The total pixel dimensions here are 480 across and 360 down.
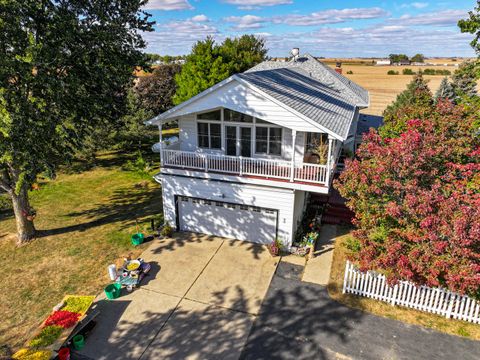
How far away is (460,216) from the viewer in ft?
31.0

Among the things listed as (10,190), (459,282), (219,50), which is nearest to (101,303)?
(10,190)

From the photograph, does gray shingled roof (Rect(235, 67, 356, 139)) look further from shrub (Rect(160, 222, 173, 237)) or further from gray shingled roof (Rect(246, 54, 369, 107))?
shrub (Rect(160, 222, 173, 237))

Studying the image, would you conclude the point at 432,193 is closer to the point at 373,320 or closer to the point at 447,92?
the point at 373,320

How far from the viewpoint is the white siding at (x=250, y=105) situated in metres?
13.6

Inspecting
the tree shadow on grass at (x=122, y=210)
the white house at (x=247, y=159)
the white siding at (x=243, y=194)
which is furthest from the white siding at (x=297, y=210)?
the tree shadow on grass at (x=122, y=210)

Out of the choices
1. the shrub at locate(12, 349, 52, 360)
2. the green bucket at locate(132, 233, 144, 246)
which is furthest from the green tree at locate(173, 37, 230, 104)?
the shrub at locate(12, 349, 52, 360)

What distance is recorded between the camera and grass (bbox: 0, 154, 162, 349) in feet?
39.2

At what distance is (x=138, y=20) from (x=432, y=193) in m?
14.8

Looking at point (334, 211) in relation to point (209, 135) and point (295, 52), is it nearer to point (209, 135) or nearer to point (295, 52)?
point (209, 135)

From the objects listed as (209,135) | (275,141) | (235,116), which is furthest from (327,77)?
(209,135)

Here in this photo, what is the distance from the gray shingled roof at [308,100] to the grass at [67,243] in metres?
9.70

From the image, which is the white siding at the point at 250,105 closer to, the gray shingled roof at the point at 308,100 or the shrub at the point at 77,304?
the gray shingled roof at the point at 308,100

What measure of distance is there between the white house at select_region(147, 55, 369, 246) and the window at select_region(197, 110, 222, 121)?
49 mm

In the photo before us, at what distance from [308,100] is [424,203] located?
29.1 feet
